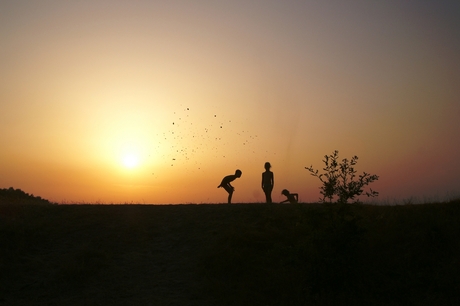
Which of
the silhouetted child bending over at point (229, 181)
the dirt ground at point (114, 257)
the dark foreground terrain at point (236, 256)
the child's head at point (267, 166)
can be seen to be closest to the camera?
the dark foreground terrain at point (236, 256)

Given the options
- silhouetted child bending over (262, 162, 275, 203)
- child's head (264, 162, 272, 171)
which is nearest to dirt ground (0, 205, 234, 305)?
silhouetted child bending over (262, 162, 275, 203)

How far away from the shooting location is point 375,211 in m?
18.4

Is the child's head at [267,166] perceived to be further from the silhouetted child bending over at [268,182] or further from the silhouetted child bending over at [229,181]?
the silhouetted child bending over at [229,181]

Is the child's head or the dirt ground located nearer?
the dirt ground

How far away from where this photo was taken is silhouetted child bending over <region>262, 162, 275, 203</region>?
21.6 metres

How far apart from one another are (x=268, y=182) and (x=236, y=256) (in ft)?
21.8

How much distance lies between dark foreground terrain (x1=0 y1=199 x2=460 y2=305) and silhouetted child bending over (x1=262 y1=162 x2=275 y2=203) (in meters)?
1.80

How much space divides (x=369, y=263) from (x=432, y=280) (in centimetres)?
186

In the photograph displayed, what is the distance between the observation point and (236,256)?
15.6m

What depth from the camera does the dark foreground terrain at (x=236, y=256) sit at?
1363 cm

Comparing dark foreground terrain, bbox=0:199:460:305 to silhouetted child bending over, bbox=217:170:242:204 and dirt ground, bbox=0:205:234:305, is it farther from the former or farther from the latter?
silhouetted child bending over, bbox=217:170:242:204

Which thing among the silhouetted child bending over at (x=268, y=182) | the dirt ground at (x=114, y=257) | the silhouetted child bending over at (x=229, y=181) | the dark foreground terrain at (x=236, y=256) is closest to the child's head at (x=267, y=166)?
the silhouetted child bending over at (x=268, y=182)

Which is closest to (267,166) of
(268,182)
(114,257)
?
(268,182)

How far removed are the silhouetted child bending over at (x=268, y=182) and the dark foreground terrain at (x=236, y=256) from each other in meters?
1.80
